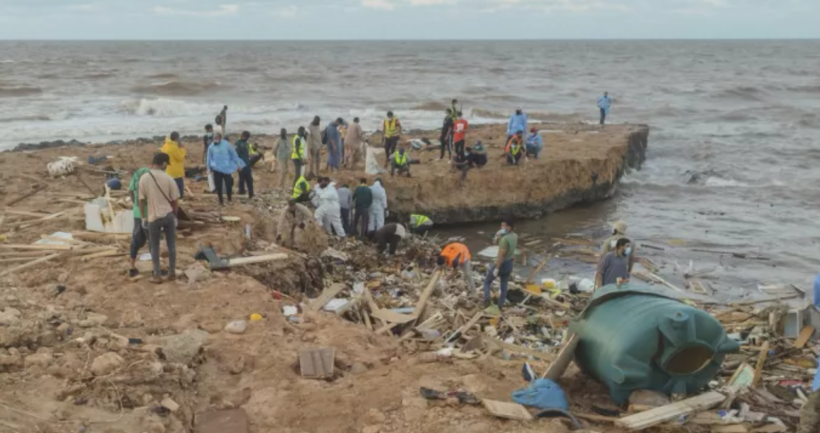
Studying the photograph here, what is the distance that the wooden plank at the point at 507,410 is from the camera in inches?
241

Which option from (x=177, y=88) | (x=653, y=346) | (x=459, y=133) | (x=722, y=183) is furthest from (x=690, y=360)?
(x=177, y=88)

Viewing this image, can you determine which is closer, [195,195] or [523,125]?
[195,195]

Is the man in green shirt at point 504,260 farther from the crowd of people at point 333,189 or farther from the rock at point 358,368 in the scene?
the rock at point 358,368

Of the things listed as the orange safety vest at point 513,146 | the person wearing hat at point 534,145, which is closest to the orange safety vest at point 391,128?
the orange safety vest at point 513,146

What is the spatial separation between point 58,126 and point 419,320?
26.8m

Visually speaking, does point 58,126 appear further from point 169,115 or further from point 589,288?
point 589,288

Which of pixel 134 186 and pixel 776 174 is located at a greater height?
pixel 134 186

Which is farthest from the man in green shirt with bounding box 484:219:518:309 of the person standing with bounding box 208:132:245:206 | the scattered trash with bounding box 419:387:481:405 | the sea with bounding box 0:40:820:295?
the person standing with bounding box 208:132:245:206

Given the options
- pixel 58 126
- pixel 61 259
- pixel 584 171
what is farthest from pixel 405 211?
pixel 58 126

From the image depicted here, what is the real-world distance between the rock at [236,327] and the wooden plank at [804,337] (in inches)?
290

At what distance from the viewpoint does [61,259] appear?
975 cm

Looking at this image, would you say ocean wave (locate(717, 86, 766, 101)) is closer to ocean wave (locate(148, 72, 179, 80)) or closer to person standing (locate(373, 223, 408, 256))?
person standing (locate(373, 223, 408, 256))

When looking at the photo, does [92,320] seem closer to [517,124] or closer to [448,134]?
[448,134]

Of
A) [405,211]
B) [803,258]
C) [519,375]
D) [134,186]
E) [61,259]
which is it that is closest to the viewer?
[519,375]
